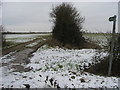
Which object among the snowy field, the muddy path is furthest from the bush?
the muddy path

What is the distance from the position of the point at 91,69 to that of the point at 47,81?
12.0ft

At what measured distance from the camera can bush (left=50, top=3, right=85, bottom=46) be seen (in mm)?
26688

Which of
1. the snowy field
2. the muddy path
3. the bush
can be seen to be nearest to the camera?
the snowy field

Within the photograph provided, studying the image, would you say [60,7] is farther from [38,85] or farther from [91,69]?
[38,85]

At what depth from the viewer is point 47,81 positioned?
6.86 m

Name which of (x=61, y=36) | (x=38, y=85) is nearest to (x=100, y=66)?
(x=38, y=85)

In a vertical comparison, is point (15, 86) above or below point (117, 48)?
below

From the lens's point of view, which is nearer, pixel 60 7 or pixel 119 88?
pixel 119 88

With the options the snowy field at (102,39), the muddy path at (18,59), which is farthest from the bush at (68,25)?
the muddy path at (18,59)

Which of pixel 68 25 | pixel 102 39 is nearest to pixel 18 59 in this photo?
pixel 68 25

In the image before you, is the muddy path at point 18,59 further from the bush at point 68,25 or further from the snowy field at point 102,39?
the bush at point 68,25

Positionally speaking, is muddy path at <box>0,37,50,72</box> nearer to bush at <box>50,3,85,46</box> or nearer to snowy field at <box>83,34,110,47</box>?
snowy field at <box>83,34,110,47</box>

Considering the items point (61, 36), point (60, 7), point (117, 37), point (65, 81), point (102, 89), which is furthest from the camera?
point (60, 7)

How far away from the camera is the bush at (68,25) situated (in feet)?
87.6
